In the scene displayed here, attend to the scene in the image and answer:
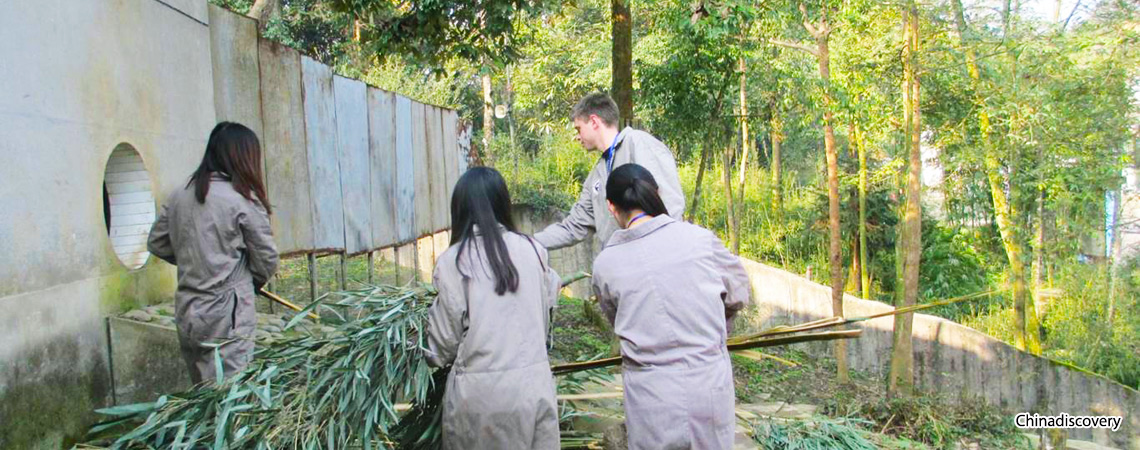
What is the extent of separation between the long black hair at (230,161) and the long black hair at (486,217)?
4.27 ft

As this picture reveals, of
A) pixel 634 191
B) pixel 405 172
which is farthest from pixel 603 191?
pixel 405 172

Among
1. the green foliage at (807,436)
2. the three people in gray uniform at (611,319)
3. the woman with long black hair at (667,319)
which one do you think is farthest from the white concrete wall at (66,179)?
the green foliage at (807,436)

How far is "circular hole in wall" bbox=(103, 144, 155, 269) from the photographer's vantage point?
4.89m

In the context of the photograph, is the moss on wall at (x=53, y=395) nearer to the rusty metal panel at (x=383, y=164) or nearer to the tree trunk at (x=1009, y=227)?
the rusty metal panel at (x=383, y=164)

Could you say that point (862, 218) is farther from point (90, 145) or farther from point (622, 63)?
point (90, 145)

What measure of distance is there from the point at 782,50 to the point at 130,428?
1388cm

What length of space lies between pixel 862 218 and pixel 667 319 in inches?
558

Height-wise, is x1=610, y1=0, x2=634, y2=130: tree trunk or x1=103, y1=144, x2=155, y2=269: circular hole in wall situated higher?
x1=610, y1=0, x2=634, y2=130: tree trunk

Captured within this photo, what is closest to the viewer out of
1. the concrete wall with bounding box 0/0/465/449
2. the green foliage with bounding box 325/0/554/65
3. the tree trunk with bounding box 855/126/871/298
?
the concrete wall with bounding box 0/0/465/449

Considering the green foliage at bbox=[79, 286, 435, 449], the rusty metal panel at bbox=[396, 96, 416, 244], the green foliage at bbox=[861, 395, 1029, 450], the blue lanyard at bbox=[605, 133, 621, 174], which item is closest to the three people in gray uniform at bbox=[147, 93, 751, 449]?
the green foliage at bbox=[79, 286, 435, 449]

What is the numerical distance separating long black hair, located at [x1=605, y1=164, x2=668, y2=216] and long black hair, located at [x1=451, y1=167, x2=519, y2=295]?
0.42 meters

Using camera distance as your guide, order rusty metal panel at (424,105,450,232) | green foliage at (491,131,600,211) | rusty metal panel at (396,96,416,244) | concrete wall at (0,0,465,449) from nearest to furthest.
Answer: concrete wall at (0,0,465,449) < rusty metal panel at (396,96,416,244) < rusty metal panel at (424,105,450,232) < green foliage at (491,131,600,211)

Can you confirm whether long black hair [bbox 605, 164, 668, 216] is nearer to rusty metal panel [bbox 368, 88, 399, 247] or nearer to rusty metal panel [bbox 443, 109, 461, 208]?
→ rusty metal panel [bbox 368, 88, 399, 247]

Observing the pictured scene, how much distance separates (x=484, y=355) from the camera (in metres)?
3.03
